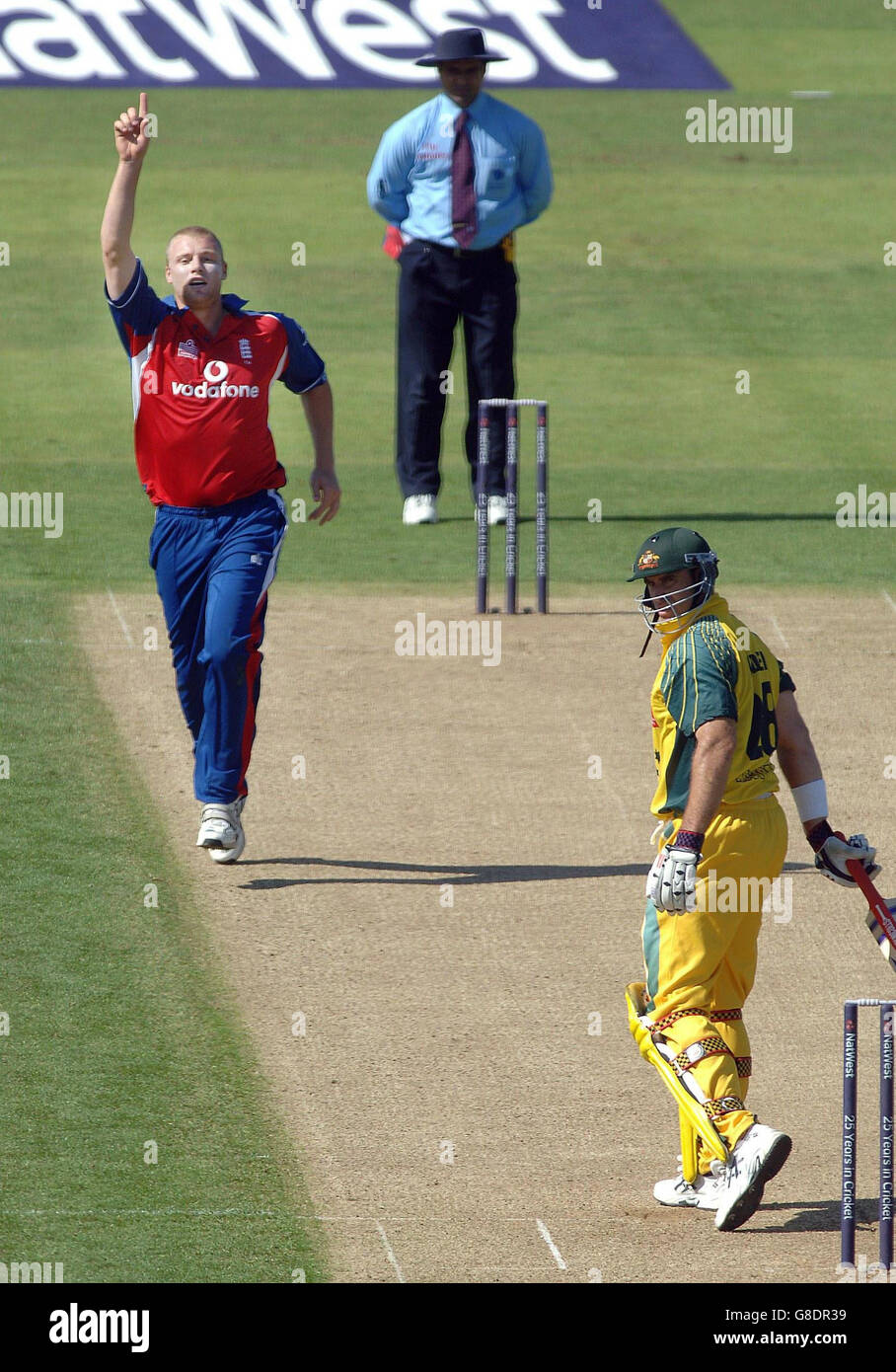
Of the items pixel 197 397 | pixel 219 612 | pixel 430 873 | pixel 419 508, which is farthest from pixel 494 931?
pixel 419 508

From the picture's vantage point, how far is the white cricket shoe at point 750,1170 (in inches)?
260

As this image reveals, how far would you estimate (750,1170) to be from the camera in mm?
6621

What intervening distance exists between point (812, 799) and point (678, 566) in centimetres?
87

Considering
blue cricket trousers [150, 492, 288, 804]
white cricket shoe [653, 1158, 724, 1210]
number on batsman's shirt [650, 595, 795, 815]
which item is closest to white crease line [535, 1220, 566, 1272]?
white cricket shoe [653, 1158, 724, 1210]

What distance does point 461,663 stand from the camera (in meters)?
13.0

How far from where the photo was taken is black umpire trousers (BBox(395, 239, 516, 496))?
15.8 meters

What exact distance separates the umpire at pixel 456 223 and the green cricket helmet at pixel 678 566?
870cm

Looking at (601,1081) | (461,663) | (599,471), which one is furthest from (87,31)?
(601,1081)

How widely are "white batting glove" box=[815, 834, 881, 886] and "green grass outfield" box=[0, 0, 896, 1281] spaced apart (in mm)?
1913

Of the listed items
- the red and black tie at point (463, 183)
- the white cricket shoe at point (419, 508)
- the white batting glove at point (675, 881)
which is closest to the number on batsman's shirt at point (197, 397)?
the white batting glove at point (675, 881)

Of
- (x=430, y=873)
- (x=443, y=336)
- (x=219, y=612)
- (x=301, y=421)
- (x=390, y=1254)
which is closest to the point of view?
(x=390, y=1254)

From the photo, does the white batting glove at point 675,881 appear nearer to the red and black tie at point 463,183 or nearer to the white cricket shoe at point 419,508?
the red and black tie at point 463,183

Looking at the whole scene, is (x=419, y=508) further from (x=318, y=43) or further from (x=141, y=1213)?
(x=318, y=43)

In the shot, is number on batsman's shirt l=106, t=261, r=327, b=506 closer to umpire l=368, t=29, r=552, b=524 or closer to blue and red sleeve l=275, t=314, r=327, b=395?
blue and red sleeve l=275, t=314, r=327, b=395
